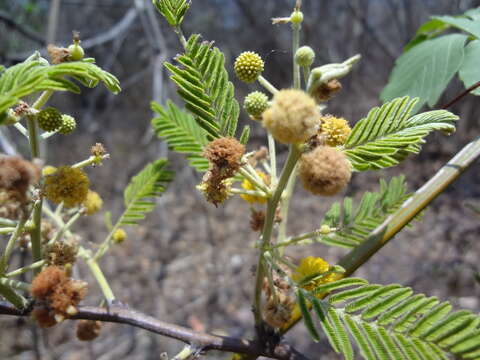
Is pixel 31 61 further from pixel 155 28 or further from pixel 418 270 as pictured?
pixel 418 270

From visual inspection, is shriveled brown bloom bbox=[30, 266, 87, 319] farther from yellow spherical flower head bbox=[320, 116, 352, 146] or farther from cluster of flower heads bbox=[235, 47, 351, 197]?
yellow spherical flower head bbox=[320, 116, 352, 146]

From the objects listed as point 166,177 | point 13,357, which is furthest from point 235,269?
point 166,177

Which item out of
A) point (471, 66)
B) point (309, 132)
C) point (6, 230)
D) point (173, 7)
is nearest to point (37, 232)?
point (6, 230)

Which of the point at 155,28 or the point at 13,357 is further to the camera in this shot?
the point at 13,357

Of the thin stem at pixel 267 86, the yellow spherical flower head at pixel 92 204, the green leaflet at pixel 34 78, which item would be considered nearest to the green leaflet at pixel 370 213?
the thin stem at pixel 267 86

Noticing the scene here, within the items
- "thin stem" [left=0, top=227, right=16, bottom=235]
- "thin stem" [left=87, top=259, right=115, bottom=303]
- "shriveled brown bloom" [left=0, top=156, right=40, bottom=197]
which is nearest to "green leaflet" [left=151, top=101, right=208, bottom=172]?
"thin stem" [left=87, top=259, right=115, bottom=303]

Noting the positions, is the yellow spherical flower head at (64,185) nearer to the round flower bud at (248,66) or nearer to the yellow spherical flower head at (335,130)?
the round flower bud at (248,66)

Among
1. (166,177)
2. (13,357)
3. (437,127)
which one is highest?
→ (437,127)
